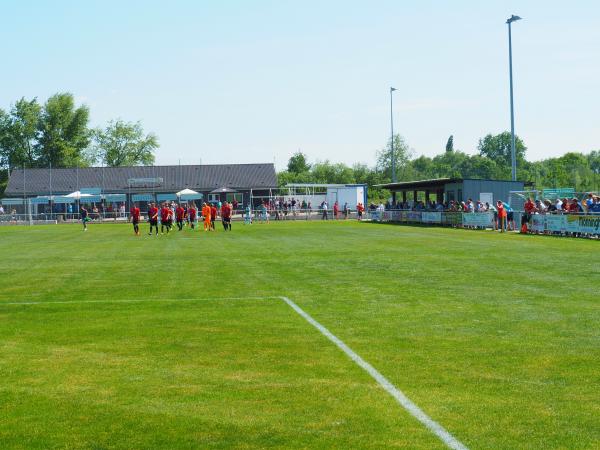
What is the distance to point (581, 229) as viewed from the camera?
34906 millimetres

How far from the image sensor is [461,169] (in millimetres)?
177375

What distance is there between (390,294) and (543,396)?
303 inches

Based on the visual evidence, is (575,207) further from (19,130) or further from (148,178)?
(19,130)

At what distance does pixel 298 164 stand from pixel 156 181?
62.1 metres

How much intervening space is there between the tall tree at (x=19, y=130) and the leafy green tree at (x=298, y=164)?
50.3 m

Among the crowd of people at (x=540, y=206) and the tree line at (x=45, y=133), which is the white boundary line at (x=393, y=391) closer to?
the crowd of people at (x=540, y=206)

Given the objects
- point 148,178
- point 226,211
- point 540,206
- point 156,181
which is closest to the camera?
point 540,206

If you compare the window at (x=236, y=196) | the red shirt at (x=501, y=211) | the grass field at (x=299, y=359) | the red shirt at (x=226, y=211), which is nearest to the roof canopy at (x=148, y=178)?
the window at (x=236, y=196)

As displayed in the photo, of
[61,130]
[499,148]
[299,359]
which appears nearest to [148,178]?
[61,130]

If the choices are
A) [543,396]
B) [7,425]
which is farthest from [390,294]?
[7,425]

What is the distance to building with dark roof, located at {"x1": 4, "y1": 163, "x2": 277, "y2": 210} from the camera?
96125 mm

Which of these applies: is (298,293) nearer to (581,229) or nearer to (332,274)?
(332,274)

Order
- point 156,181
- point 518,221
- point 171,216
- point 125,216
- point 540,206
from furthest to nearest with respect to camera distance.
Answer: point 156,181 → point 125,216 → point 171,216 → point 518,221 → point 540,206

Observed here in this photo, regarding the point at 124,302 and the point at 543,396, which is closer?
the point at 543,396
